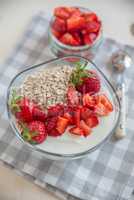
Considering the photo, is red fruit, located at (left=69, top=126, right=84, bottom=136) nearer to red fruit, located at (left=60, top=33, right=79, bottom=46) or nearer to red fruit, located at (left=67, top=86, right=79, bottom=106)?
red fruit, located at (left=67, top=86, right=79, bottom=106)

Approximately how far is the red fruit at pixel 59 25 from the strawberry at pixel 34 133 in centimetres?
27

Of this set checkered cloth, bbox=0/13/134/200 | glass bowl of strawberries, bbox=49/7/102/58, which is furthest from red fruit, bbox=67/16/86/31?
checkered cloth, bbox=0/13/134/200

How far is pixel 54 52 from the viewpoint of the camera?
3.42 feet

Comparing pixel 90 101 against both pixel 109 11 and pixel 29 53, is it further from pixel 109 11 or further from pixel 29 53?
pixel 109 11

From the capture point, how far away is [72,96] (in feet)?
2.94

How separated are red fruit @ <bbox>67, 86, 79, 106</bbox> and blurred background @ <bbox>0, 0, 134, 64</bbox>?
0.22 metres

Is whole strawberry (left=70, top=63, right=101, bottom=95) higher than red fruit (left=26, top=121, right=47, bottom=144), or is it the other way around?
whole strawberry (left=70, top=63, right=101, bottom=95)

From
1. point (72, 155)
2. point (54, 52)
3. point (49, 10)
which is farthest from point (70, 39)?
point (72, 155)

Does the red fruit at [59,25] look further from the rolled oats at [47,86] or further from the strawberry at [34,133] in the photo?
the strawberry at [34,133]

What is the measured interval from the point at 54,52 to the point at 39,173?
31 cm

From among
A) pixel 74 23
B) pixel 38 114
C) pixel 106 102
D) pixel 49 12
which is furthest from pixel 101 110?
pixel 49 12

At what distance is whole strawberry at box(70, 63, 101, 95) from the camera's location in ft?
3.00

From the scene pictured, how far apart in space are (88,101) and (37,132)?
13cm

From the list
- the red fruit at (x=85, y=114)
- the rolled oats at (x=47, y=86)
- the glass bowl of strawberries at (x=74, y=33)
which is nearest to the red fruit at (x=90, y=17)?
the glass bowl of strawberries at (x=74, y=33)
